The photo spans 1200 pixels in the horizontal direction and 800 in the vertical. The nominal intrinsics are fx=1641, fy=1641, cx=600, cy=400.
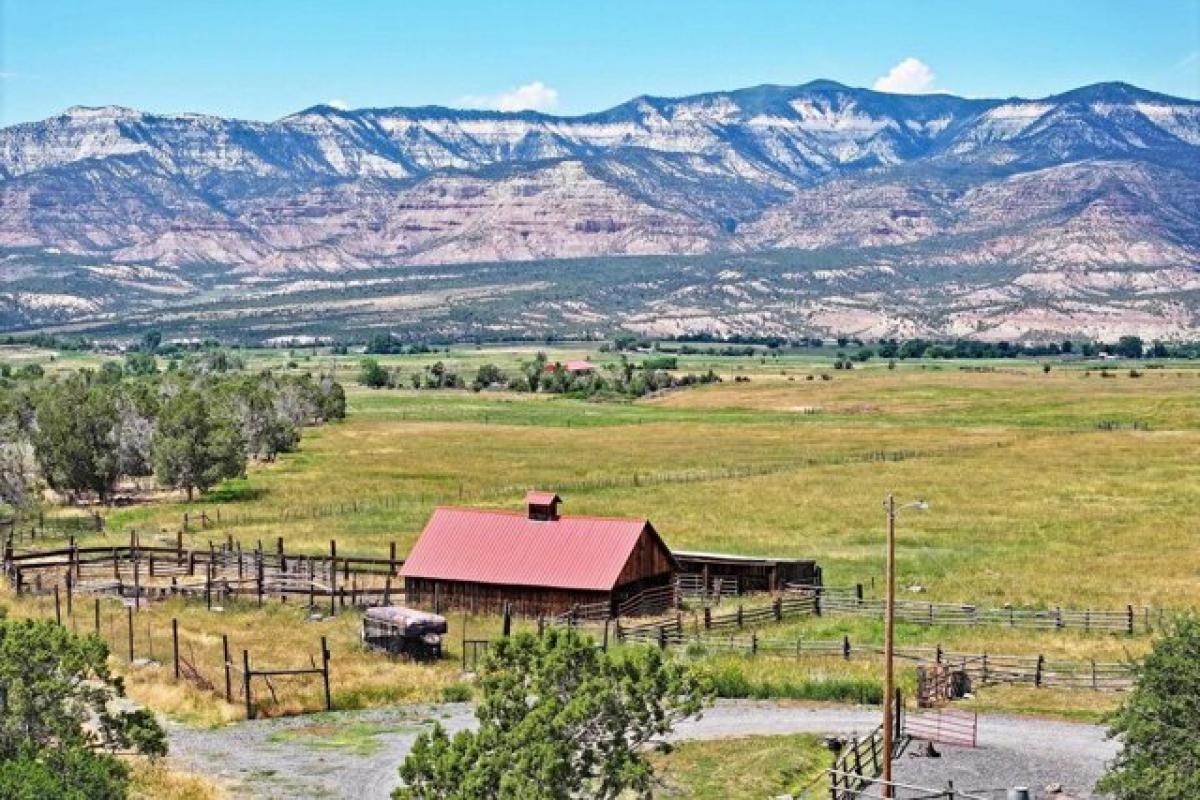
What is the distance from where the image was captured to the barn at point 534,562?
5703 centimetres

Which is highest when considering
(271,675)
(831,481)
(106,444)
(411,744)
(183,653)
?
(106,444)

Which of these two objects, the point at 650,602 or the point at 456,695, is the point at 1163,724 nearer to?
the point at 456,695

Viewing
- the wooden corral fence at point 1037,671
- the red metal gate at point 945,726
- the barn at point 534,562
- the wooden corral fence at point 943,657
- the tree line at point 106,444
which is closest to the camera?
the red metal gate at point 945,726

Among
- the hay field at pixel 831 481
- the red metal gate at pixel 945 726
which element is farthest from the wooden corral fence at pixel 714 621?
the red metal gate at pixel 945 726

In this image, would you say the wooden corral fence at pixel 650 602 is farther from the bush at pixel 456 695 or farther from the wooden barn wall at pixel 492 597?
the bush at pixel 456 695

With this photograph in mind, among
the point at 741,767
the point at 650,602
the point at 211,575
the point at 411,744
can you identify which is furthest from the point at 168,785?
the point at 211,575

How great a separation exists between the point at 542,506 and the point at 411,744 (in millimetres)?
20177

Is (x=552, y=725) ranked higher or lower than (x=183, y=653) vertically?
higher

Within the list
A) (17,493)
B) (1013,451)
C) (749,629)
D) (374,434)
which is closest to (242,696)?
(749,629)

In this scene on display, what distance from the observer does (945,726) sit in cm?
4094

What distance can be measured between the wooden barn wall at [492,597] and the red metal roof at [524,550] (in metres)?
0.28

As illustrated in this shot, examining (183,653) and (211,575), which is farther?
(211,575)

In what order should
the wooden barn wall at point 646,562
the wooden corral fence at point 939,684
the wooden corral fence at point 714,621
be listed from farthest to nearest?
the wooden barn wall at point 646,562 → the wooden corral fence at point 714,621 → the wooden corral fence at point 939,684

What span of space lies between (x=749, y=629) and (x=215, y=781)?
74.6 feet
